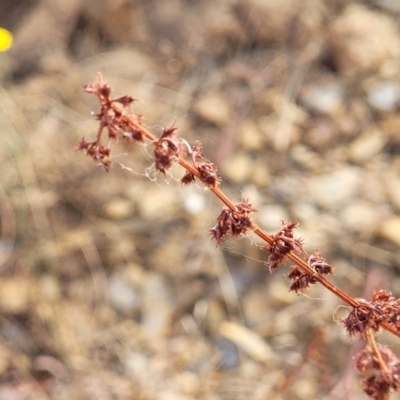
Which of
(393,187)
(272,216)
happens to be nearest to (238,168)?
(272,216)

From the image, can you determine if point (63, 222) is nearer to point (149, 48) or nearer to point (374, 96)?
point (149, 48)

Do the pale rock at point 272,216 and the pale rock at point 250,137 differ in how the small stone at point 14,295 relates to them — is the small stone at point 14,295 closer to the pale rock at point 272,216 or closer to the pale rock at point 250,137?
the pale rock at point 272,216

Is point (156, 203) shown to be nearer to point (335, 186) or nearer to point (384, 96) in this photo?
point (335, 186)

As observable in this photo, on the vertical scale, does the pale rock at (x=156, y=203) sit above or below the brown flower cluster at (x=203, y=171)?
above

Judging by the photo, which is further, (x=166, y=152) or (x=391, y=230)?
(x=391, y=230)

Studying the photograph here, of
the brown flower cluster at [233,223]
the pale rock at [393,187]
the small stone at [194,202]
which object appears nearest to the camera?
the brown flower cluster at [233,223]

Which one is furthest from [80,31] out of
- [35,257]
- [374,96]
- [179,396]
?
[179,396]

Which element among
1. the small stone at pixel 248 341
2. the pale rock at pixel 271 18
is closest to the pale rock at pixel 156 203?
the small stone at pixel 248 341
